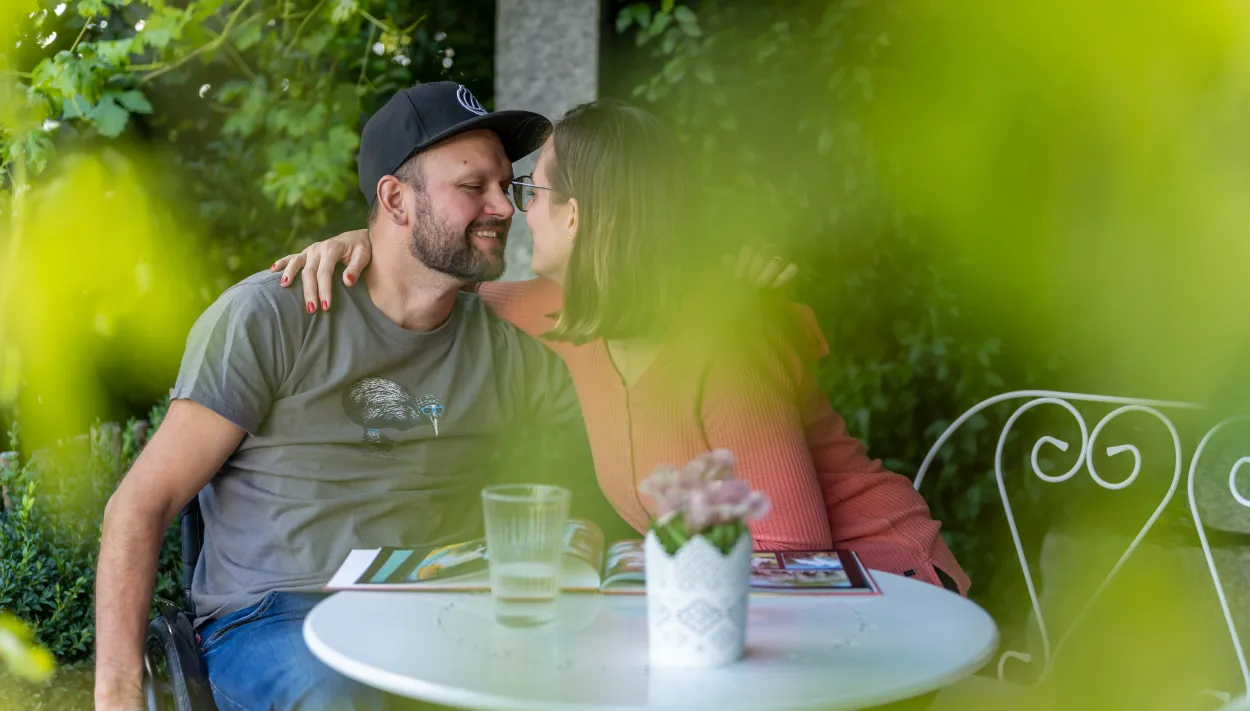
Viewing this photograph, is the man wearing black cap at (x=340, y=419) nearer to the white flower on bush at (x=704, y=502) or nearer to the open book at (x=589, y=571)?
the open book at (x=589, y=571)

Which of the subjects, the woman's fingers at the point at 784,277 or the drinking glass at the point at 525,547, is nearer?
the drinking glass at the point at 525,547

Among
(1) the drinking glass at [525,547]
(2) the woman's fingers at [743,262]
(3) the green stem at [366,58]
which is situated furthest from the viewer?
(3) the green stem at [366,58]

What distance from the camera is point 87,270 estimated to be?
288 cm

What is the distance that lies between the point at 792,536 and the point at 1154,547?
1.65m

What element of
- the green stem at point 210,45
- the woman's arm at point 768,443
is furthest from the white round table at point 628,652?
the green stem at point 210,45

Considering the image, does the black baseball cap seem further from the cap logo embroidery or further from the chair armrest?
the chair armrest

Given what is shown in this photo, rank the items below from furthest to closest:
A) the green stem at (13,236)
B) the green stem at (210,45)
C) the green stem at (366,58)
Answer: the green stem at (366,58) → the green stem at (210,45) → the green stem at (13,236)

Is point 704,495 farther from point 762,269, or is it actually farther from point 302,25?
point 302,25

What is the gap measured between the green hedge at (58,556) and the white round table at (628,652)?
5.20 feet

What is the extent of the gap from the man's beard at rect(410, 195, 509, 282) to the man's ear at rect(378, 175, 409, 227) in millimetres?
36

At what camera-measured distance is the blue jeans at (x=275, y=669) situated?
1.66 m

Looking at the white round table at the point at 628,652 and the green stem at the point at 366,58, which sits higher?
the green stem at the point at 366,58

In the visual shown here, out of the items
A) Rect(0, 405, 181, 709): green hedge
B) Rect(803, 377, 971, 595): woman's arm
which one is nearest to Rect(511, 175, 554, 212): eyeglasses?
Rect(803, 377, 971, 595): woman's arm

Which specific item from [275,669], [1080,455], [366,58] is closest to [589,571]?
[275,669]
